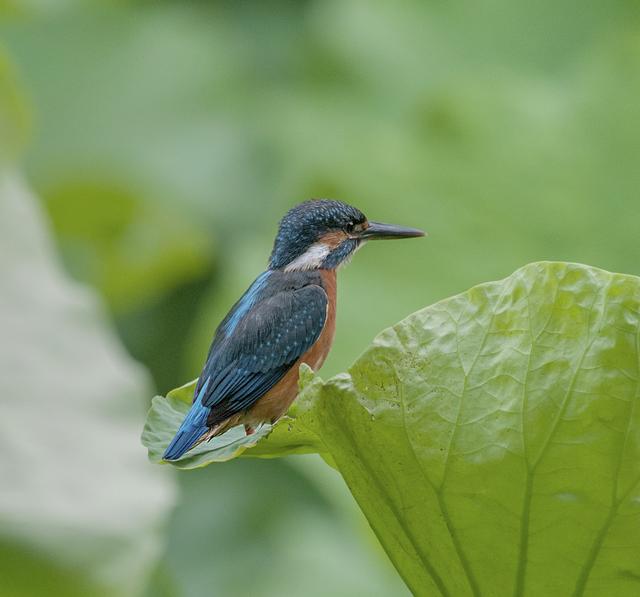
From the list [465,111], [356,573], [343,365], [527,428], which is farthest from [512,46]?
[527,428]

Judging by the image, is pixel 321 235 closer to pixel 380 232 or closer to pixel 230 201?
pixel 380 232

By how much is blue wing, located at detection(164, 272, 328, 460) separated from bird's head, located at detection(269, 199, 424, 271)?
0.31 ft

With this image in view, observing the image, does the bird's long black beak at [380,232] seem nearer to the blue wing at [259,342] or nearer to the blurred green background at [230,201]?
the blue wing at [259,342]

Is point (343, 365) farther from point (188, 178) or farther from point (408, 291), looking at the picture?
point (188, 178)

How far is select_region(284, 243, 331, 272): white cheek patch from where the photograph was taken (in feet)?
8.28

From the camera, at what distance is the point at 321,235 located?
8.38 feet

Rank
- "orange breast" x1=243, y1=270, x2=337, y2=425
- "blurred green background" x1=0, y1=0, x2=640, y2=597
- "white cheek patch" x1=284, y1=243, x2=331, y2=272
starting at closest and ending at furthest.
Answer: "orange breast" x1=243, y1=270, x2=337, y2=425
"white cheek patch" x1=284, y1=243, x2=331, y2=272
"blurred green background" x1=0, y1=0, x2=640, y2=597

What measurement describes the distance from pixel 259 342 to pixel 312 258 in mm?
386

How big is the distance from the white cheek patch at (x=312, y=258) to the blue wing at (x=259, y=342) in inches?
2.7

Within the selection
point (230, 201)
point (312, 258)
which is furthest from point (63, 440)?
point (230, 201)

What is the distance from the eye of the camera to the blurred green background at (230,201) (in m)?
2.87

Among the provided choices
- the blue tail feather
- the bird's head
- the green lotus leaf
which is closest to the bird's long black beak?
the bird's head

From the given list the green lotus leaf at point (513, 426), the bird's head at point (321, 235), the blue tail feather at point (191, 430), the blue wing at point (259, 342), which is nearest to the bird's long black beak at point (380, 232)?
the bird's head at point (321, 235)

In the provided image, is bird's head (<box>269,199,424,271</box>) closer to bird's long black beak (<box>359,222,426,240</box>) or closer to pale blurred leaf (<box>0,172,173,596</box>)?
bird's long black beak (<box>359,222,426,240</box>)
